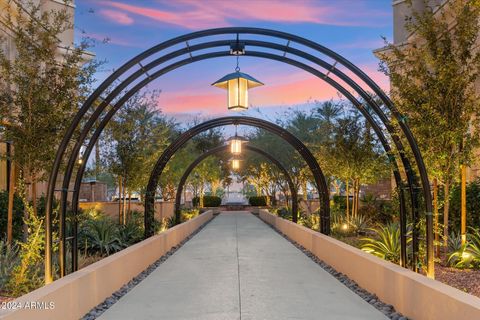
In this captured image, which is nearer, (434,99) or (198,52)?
(434,99)

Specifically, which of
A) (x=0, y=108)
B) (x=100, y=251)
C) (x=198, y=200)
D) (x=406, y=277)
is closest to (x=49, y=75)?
(x=0, y=108)

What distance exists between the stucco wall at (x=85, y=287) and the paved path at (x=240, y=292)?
0.30 m

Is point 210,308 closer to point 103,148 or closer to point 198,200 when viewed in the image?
point 103,148

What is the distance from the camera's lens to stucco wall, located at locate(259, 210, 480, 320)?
→ 452 cm

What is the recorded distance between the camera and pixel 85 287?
5.96 m

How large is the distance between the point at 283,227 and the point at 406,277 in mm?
11948

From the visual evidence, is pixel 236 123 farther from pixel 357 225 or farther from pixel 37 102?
pixel 37 102

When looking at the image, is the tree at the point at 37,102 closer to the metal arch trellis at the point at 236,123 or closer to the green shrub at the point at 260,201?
the metal arch trellis at the point at 236,123

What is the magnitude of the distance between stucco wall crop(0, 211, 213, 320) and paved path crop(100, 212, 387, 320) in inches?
11.6

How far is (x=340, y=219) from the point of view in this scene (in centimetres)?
1543

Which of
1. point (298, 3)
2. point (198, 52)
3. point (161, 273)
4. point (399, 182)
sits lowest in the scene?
point (161, 273)

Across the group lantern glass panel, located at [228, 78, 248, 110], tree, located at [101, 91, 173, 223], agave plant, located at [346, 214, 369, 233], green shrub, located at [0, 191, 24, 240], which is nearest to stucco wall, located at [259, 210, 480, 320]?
lantern glass panel, located at [228, 78, 248, 110]

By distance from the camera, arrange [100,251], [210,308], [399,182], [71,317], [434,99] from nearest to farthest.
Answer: [71,317]
[210,308]
[434,99]
[399,182]
[100,251]

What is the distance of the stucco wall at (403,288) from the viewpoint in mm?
4525
